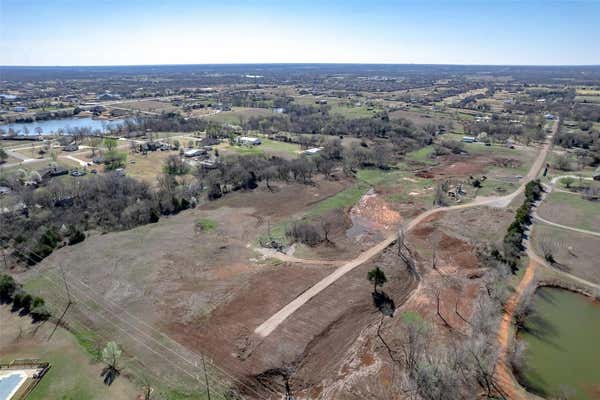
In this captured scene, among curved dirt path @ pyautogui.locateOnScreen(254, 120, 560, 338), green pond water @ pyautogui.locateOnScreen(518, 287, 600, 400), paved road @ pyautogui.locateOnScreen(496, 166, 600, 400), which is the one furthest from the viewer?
curved dirt path @ pyautogui.locateOnScreen(254, 120, 560, 338)

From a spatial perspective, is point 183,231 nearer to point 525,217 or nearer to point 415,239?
point 415,239

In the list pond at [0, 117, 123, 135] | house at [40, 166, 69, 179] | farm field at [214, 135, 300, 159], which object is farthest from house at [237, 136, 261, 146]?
pond at [0, 117, 123, 135]

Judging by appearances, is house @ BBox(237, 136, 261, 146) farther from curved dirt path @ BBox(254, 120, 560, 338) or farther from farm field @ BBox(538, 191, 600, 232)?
farm field @ BBox(538, 191, 600, 232)

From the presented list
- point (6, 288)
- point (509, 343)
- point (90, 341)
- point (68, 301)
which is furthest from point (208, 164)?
point (509, 343)

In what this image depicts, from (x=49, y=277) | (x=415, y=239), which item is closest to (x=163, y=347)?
(x=49, y=277)

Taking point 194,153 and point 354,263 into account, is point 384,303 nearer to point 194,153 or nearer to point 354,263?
point 354,263

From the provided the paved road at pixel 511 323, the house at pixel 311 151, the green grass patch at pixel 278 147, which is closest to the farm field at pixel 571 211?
the paved road at pixel 511 323
